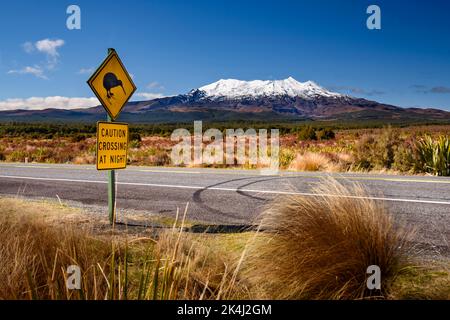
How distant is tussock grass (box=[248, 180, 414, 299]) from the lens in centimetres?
318

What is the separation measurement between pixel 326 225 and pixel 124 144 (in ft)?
10.6

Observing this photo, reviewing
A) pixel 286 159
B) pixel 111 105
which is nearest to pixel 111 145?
pixel 111 105

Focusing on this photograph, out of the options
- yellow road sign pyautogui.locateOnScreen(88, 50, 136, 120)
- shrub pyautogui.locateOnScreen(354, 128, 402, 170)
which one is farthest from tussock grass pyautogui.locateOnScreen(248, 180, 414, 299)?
shrub pyautogui.locateOnScreen(354, 128, 402, 170)

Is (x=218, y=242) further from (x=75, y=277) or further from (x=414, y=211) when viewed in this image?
(x=414, y=211)

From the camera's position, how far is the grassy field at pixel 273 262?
3025 millimetres

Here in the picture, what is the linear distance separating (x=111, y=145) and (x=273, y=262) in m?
2.96

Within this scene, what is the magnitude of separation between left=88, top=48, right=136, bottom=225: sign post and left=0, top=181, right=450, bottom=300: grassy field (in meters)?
1.31

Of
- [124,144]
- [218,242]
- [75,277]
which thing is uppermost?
[124,144]

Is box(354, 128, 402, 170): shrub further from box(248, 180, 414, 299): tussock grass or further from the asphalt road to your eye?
box(248, 180, 414, 299): tussock grass

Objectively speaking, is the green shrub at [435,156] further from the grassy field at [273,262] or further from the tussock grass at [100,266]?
the tussock grass at [100,266]

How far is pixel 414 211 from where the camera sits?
651 centimetres
